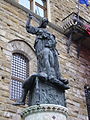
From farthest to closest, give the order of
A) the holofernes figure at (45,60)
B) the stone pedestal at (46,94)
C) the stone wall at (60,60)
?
1. the stone wall at (60,60)
2. the holofernes figure at (45,60)
3. the stone pedestal at (46,94)

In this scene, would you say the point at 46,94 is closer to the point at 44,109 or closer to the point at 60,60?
the point at 44,109

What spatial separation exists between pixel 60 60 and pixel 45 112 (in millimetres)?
5741

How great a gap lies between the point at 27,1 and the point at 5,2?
1644mm

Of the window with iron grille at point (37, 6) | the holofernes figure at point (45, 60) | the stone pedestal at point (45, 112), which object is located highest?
the window with iron grille at point (37, 6)

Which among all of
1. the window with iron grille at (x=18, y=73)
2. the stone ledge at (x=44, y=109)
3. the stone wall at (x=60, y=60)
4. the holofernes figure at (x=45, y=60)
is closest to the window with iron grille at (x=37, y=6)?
the stone wall at (x=60, y=60)

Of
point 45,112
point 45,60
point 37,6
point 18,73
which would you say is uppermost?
point 37,6

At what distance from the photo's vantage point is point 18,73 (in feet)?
27.1

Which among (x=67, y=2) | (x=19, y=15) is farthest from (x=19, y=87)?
(x=67, y=2)

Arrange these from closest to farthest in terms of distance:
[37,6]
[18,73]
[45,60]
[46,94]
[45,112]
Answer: [45,112], [46,94], [45,60], [18,73], [37,6]

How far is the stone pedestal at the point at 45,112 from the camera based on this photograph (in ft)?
13.4

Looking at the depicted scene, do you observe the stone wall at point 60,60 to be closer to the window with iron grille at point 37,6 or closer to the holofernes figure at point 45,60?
the window with iron grille at point 37,6

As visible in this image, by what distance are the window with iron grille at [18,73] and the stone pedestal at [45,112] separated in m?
3.53

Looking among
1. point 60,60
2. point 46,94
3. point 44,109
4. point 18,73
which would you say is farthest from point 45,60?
point 60,60

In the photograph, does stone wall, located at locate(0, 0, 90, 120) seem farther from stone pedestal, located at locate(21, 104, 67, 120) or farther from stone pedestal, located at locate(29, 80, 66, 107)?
stone pedestal, located at locate(21, 104, 67, 120)
